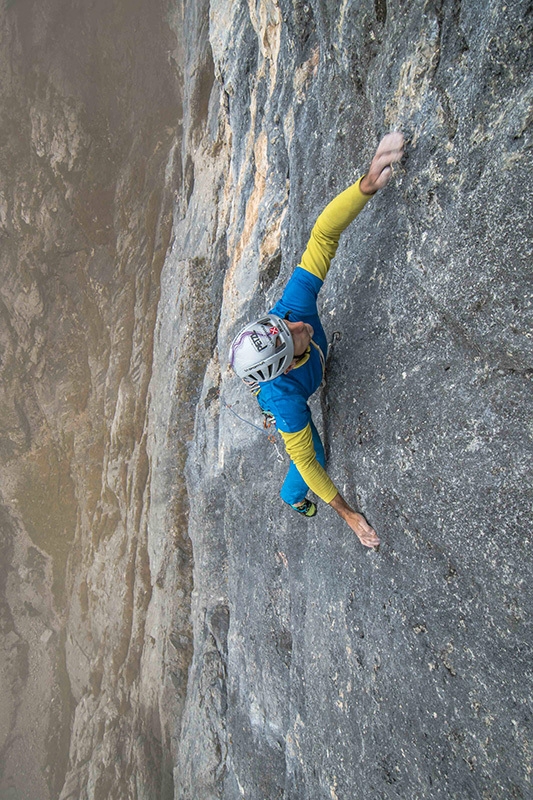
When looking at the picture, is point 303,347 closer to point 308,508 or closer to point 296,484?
point 296,484

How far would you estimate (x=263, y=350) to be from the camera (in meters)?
3.97

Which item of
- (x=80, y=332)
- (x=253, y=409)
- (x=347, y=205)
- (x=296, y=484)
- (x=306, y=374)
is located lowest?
(x=80, y=332)

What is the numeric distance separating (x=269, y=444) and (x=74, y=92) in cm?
→ 1364

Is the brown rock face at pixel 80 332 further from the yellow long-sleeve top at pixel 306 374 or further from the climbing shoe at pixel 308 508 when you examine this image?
the yellow long-sleeve top at pixel 306 374

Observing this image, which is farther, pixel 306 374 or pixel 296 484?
pixel 296 484

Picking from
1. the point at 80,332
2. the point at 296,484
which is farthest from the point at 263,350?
the point at 80,332

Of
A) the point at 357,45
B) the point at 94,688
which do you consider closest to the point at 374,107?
the point at 357,45

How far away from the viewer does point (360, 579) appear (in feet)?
15.6

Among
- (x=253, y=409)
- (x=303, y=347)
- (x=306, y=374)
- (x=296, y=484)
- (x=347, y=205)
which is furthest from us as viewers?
(x=253, y=409)

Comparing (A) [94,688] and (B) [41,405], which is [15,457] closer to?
(B) [41,405]

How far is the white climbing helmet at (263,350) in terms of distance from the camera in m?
3.97

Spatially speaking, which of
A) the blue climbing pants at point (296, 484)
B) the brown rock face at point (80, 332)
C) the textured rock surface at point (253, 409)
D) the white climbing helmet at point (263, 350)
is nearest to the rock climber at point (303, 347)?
the white climbing helmet at point (263, 350)

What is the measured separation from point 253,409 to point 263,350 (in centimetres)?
315

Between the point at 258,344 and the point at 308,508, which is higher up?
the point at 258,344
